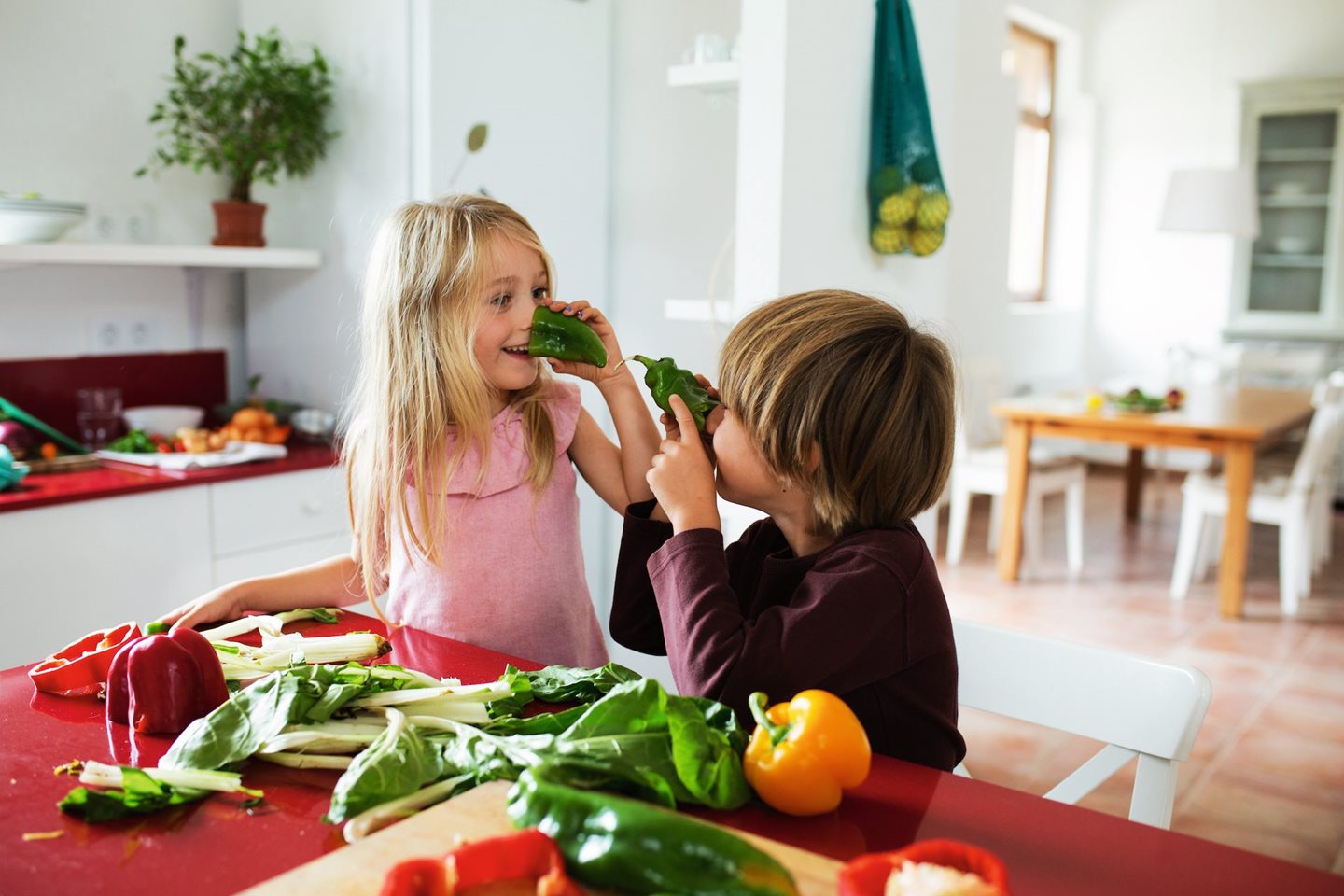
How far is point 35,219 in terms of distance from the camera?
97.3 inches

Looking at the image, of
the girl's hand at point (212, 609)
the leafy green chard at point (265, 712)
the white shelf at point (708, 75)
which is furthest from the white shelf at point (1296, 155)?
the leafy green chard at point (265, 712)

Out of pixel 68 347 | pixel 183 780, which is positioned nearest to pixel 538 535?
pixel 183 780

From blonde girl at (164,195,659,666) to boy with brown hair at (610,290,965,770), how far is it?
353 mm

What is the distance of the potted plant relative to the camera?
2766 mm

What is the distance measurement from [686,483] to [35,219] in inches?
74.6

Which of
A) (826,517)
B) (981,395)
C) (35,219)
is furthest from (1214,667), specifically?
(35,219)

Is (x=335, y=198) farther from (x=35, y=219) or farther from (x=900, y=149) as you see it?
(x=900, y=149)

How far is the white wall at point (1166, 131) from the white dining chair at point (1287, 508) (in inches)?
107

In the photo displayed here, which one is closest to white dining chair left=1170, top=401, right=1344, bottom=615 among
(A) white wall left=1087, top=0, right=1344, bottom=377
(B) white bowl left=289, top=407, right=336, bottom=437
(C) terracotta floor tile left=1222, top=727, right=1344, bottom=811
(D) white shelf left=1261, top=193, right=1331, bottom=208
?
(C) terracotta floor tile left=1222, top=727, right=1344, bottom=811

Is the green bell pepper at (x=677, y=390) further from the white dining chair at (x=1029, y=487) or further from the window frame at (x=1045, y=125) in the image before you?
the window frame at (x=1045, y=125)

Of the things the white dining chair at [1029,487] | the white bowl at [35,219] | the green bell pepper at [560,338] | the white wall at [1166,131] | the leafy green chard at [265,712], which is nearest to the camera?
the leafy green chard at [265,712]

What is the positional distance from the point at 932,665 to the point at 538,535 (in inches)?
25.7

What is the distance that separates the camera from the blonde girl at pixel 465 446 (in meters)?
1.55

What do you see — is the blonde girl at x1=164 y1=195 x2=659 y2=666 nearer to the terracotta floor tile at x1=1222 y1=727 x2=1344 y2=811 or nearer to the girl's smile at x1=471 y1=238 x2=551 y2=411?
the girl's smile at x1=471 y1=238 x2=551 y2=411
